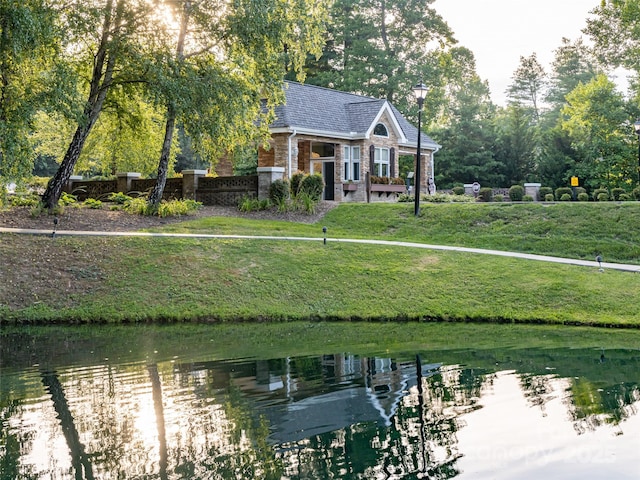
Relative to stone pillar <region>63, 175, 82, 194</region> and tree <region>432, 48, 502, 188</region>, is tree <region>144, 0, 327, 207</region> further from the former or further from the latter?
tree <region>432, 48, 502, 188</region>

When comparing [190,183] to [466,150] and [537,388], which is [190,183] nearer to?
[537,388]

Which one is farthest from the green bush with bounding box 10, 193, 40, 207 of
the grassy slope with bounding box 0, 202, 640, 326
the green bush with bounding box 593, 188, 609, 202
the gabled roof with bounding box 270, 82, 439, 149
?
the green bush with bounding box 593, 188, 609, 202

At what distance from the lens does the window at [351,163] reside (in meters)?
35.8

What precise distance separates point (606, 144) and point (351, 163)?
15.6 metres

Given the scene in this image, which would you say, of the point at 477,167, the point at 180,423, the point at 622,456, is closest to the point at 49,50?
the point at 180,423

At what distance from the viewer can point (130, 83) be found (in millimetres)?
23031

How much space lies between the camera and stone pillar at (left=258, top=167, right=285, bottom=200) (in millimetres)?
27812

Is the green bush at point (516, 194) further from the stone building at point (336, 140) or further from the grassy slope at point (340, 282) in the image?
the grassy slope at point (340, 282)

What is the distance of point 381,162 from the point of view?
1462 inches

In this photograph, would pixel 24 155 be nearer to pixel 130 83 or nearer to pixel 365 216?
pixel 130 83

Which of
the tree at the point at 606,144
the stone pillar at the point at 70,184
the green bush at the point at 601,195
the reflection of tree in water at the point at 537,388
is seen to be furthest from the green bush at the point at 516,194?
the reflection of tree in water at the point at 537,388

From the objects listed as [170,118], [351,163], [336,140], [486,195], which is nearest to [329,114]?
[336,140]

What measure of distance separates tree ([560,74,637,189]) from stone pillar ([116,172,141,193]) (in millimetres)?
25557

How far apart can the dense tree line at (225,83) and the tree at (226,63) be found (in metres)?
0.04
